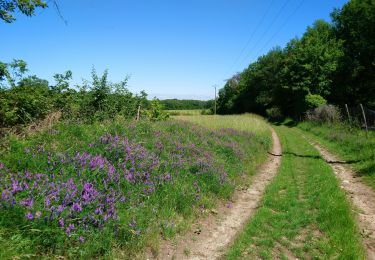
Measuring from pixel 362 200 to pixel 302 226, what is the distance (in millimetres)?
2864

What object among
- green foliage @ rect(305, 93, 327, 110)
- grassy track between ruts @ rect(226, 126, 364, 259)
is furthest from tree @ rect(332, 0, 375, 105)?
grassy track between ruts @ rect(226, 126, 364, 259)

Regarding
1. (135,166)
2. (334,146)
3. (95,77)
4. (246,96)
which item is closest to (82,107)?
(95,77)

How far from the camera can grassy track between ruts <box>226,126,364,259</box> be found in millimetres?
5273

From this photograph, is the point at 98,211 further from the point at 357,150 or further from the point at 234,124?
the point at 234,124

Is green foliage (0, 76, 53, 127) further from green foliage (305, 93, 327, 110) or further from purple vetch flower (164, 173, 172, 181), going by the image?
green foliage (305, 93, 327, 110)

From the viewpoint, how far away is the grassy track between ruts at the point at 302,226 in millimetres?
5273

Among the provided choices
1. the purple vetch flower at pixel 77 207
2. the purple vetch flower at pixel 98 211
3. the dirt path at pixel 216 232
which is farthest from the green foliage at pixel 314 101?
the purple vetch flower at pixel 77 207

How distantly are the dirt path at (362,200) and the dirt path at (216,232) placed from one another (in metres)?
2.45

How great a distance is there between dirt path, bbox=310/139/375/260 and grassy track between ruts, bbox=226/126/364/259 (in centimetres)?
22

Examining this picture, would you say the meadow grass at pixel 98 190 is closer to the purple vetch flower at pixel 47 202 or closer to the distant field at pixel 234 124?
the purple vetch flower at pixel 47 202

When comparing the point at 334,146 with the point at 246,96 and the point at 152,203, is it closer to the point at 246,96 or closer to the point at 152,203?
the point at 152,203

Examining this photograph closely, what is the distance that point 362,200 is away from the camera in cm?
812

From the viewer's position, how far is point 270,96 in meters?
68.4

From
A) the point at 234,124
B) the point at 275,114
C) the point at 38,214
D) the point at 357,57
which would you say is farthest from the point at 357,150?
the point at 275,114
